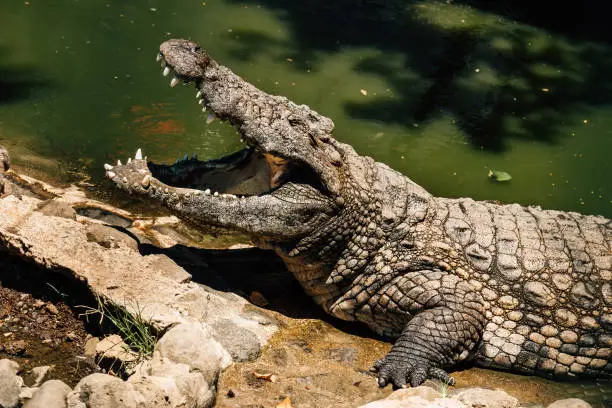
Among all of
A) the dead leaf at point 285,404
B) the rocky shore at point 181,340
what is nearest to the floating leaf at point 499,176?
the rocky shore at point 181,340

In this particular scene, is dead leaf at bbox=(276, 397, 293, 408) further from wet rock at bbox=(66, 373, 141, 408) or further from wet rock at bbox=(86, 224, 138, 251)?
wet rock at bbox=(86, 224, 138, 251)

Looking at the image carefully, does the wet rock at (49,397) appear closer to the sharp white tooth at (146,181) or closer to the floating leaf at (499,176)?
the sharp white tooth at (146,181)

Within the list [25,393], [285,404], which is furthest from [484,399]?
[25,393]

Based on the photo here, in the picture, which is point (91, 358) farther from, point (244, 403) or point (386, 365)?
point (386, 365)

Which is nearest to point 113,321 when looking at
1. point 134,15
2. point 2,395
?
point 2,395

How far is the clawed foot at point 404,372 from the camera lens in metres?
4.88

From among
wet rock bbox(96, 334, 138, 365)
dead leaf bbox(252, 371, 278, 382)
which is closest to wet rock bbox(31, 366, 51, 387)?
wet rock bbox(96, 334, 138, 365)

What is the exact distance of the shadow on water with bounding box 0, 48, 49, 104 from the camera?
8.12 metres

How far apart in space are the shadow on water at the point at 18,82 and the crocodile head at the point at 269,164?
3.35m

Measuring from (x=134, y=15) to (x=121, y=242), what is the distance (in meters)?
5.64

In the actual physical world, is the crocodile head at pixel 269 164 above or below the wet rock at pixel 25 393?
above

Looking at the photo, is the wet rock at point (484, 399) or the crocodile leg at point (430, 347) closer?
the wet rock at point (484, 399)

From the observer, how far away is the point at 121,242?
5.50m

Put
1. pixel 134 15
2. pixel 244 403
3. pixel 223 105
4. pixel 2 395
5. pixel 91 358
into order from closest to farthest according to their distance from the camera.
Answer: pixel 2 395 → pixel 244 403 → pixel 91 358 → pixel 223 105 → pixel 134 15
